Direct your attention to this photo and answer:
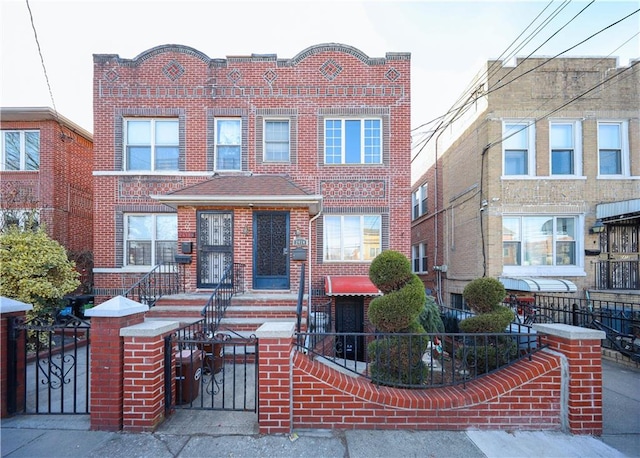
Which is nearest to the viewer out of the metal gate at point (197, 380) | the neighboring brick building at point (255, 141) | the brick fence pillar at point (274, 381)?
the brick fence pillar at point (274, 381)

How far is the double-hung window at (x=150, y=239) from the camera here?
9469mm

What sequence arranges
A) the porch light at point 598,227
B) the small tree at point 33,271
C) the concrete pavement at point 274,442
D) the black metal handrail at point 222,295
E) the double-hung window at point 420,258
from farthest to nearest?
the double-hung window at point 420,258
the porch light at point 598,227
the small tree at point 33,271
the black metal handrail at point 222,295
the concrete pavement at point 274,442

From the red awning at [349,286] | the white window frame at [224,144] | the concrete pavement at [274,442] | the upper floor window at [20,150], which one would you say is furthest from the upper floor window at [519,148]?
the upper floor window at [20,150]

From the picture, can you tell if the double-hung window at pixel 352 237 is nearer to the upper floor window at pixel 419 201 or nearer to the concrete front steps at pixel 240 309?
the concrete front steps at pixel 240 309

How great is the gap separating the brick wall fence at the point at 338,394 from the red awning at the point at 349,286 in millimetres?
4501

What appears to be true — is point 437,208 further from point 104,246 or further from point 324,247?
point 104,246

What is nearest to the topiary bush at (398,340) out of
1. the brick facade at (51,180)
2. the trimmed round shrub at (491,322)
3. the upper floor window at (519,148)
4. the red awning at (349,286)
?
the trimmed round shrub at (491,322)

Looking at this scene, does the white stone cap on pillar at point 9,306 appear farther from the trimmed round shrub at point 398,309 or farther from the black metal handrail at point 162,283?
the trimmed round shrub at point 398,309

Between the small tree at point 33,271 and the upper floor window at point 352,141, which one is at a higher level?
the upper floor window at point 352,141

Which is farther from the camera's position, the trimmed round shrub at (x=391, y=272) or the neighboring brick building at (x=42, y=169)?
the neighboring brick building at (x=42, y=169)

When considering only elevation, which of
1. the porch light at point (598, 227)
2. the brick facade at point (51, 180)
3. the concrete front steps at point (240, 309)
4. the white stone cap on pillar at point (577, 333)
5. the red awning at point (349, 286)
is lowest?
the concrete front steps at point (240, 309)

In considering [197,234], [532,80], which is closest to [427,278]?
[532,80]

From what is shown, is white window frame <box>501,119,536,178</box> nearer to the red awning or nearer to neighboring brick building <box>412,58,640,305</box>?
neighboring brick building <box>412,58,640,305</box>

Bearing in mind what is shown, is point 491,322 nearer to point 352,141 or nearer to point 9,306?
point 9,306
